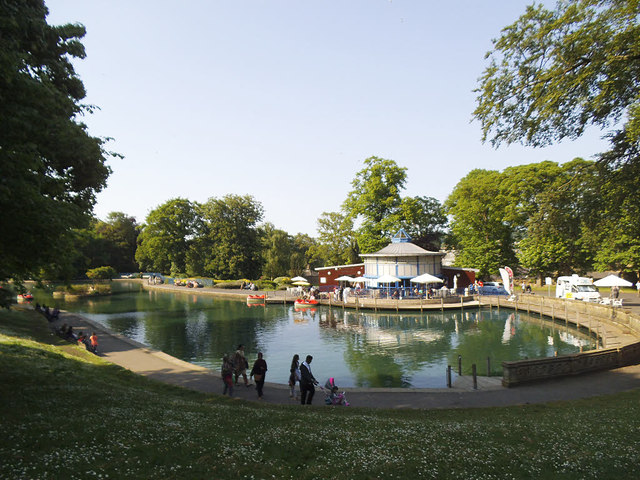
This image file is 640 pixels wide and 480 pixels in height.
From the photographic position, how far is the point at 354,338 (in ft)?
96.0

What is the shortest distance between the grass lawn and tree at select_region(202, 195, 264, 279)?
62920mm

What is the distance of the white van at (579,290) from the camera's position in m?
34.2

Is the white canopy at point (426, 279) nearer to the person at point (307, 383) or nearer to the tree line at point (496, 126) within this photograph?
the tree line at point (496, 126)

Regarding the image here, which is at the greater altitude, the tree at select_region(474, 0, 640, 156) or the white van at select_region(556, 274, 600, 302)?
the tree at select_region(474, 0, 640, 156)

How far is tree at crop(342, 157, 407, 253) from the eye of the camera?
55.9 metres

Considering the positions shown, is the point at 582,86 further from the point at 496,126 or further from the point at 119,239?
the point at 119,239

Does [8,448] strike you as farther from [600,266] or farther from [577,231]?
[600,266]

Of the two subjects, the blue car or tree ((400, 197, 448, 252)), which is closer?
the blue car

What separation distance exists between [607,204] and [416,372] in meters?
12.2

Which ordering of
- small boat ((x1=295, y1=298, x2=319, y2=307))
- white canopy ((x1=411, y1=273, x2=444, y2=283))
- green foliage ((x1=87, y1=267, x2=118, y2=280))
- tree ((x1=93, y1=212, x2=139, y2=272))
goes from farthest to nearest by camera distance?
tree ((x1=93, y1=212, x2=139, y2=272)), green foliage ((x1=87, y1=267, x2=118, y2=280)), small boat ((x1=295, y1=298, x2=319, y2=307)), white canopy ((x1=411, y1=273, x2=444, y2=283))

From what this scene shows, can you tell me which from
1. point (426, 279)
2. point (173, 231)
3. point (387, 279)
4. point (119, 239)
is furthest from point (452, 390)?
point (119, 239)

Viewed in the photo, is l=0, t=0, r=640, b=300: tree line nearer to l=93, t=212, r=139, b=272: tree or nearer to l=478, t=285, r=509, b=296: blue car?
l=478, t=285, r=509, b=296: blue car

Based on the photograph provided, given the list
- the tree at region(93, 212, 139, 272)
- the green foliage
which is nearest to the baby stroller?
the green foliage

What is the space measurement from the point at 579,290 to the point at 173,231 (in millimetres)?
75043
